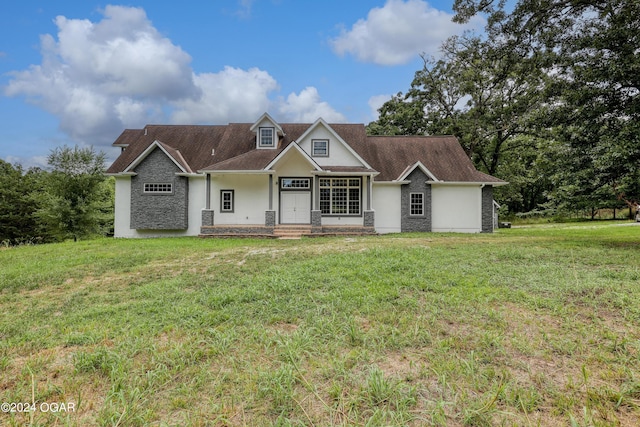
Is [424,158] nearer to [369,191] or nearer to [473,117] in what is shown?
[369,191]

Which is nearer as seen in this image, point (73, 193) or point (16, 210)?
point (73, 193)

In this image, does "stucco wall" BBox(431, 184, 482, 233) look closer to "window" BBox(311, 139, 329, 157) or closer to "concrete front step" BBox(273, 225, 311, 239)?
"window" BBox(311, 139, 329, 157)

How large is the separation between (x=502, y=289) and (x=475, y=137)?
74.7 feet

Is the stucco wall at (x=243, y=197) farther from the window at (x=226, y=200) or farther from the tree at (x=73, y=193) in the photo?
the tree at (x=73, y=193)

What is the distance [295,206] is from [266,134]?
4.85m

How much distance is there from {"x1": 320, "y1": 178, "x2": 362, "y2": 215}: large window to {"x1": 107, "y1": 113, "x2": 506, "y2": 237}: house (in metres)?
0.06

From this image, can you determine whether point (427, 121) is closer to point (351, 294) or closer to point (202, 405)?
point (351, 294)

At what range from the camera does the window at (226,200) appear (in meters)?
17.4

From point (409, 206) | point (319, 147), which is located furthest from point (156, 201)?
point (409, 206)

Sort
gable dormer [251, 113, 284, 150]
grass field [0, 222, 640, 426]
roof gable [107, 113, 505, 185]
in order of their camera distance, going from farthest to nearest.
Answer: gable dormer [251, 113, 284, 150] < roof gable [107, 113, 505, 185] < grass field [0, 222, 640, 426]

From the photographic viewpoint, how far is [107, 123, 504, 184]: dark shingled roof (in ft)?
58.0

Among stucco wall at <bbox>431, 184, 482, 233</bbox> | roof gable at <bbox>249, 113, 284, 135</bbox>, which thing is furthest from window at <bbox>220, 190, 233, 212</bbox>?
stucco wall at <bbox>431, 184, 482, 233</bbox>

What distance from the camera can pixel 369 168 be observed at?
1669 centimetres

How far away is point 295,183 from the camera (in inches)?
682
